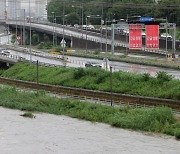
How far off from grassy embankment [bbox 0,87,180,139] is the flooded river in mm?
737

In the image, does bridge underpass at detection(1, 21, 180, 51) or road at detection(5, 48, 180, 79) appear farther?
bridge underpass at detection(1, 21, 180, 51)

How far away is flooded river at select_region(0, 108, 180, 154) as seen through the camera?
22.0 meters

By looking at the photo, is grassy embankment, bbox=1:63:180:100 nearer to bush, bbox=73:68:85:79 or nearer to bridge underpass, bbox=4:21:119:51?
bush, bbox=73:68:85:79

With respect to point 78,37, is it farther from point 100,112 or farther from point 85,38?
point 100,112

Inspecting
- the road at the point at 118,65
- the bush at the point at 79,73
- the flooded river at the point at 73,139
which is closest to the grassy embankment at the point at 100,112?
the flooded river at the point at 73,139

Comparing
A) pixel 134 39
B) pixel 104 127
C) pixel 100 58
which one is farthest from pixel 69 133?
pixel 100 58

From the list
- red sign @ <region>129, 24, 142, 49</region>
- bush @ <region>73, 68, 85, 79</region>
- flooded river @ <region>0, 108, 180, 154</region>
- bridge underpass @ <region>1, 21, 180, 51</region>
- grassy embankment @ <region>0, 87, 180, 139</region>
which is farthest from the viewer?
bridge underpass @ <region>1, 21, 180, 51</region>

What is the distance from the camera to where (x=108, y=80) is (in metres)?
39.6

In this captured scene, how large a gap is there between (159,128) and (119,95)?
8980mm

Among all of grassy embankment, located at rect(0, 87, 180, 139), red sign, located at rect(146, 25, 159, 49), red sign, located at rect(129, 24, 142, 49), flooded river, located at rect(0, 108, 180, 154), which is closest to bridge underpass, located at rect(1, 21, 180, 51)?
red sign, located at rect(129, 24, 142, 49)

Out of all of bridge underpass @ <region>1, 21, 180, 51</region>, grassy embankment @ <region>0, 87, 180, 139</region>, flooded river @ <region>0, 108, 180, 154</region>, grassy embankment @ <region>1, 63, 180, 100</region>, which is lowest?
flooded river @ <region>0, 108, 180, 154</region>

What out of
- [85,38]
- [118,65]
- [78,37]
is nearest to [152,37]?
[118,65]

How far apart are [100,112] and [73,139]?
631 cm

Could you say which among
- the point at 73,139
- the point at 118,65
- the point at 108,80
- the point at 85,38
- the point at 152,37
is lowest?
the point at 73,139
